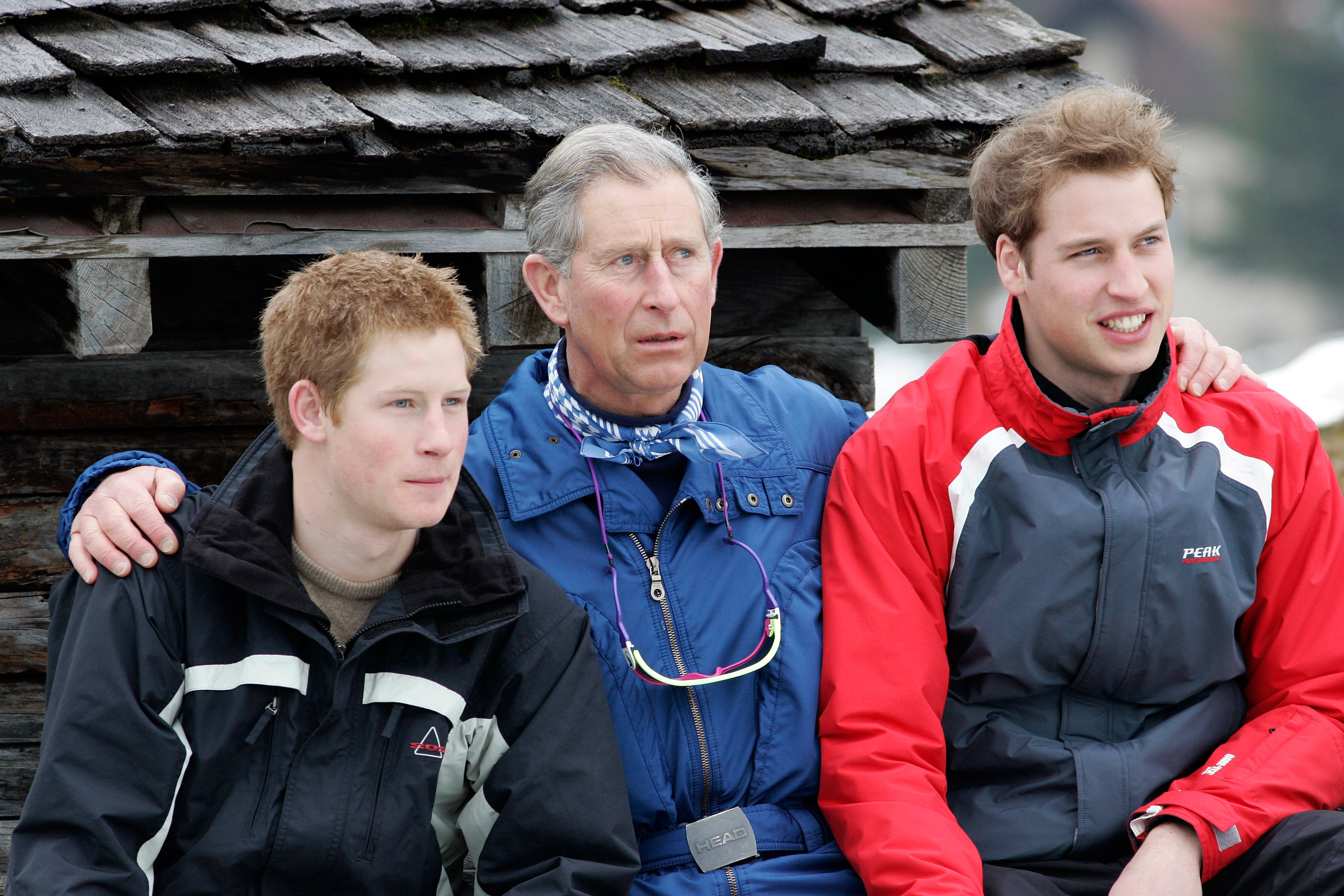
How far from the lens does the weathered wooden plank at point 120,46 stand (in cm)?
258

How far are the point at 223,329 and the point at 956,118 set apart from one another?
204cm

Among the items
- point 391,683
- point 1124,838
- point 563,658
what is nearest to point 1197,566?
point 1124,838

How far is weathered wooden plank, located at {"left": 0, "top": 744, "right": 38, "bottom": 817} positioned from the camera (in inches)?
126

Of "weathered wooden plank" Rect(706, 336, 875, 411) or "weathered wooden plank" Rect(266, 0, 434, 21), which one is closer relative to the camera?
"weathered wooden plank" Rect(266, 0, 434, 21)

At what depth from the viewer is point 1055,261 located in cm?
244

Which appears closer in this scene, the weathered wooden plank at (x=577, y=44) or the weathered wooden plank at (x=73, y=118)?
the weathered wooden plank at (x=73, y=118)

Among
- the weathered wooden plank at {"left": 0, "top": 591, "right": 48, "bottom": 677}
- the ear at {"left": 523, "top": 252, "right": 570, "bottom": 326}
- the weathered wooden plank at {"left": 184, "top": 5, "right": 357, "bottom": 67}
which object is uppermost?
the weathered wooden plank at {"left": 184, "top": 5, "right": 357, "bottom": 67}

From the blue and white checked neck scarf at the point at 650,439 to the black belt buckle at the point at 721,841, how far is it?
2.36ft

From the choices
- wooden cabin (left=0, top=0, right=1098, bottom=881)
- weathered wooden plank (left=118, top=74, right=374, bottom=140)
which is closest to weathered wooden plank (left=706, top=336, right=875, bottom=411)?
wooden cabin (left=0, top=0, right=1098, bottom=881)

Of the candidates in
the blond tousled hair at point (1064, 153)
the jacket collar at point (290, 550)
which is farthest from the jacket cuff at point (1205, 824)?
the jacket collar at point (290, 550)

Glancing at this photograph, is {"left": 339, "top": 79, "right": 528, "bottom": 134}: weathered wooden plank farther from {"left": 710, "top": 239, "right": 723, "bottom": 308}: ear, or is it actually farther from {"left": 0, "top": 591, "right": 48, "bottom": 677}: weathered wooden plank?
{"left": 0, "top": 591, "right": 48, "bottom": 677}: weathered wooden plank

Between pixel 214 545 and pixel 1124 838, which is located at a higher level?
pixel 214 545

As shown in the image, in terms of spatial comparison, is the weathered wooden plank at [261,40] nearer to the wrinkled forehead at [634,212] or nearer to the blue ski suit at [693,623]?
the wrinkled forehead at [634,212]

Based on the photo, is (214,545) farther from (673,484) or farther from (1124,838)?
(1124,838)
